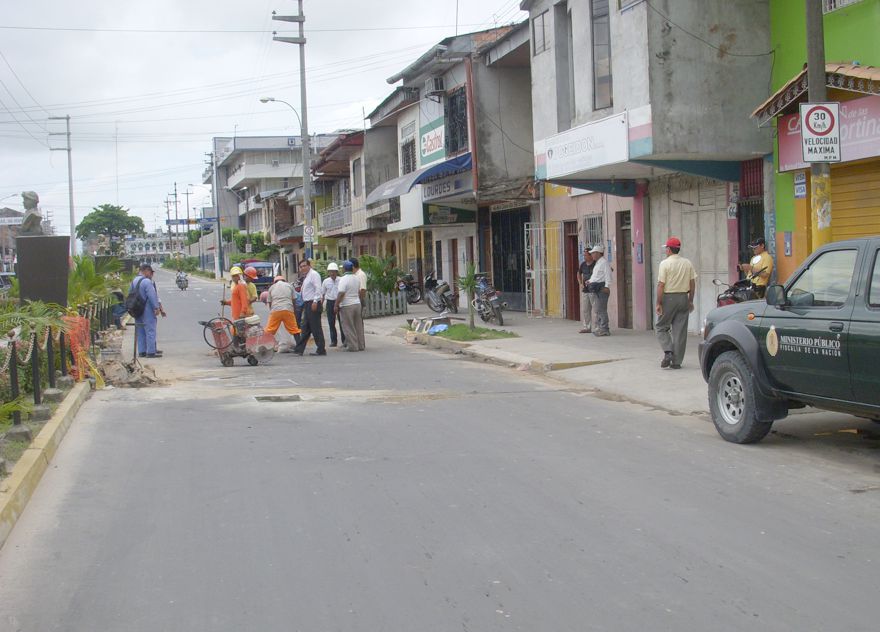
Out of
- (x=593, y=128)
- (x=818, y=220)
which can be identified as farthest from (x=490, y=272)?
(x=818, y=220)

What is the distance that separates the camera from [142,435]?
9.74 meters

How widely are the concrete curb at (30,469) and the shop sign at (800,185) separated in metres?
10.7

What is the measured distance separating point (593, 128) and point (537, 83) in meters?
3.58

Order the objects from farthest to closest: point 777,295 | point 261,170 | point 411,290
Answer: point 261,170, point 411,290, point 777,295

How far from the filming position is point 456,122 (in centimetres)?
2759

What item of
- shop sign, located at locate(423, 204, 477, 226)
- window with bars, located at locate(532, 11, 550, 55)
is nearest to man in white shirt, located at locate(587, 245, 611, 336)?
window with bars, located at locate(532, 11, 550, 55)

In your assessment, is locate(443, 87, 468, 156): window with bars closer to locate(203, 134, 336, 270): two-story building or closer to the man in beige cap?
the man in beige cap

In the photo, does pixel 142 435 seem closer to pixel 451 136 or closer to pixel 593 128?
pixel 593 128

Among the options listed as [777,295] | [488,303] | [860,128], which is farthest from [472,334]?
[777,295]

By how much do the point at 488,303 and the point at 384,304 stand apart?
735 centimetres

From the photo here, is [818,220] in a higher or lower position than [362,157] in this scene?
lower

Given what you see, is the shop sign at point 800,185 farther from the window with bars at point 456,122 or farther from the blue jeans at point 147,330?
the window with bars at point 456,122

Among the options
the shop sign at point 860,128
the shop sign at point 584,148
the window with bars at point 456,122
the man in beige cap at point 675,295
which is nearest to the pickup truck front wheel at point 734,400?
the man in beige cap at point 675,295

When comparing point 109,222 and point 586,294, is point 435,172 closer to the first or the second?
point 586,294
